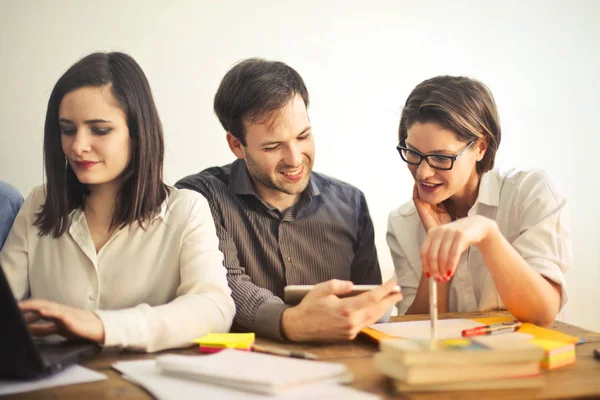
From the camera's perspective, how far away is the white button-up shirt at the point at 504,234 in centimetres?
174

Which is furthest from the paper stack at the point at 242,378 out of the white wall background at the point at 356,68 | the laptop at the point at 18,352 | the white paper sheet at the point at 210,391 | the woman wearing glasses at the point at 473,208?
the white wall background at the point at 356,68

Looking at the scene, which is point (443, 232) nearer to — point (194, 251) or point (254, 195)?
point (194, 251)

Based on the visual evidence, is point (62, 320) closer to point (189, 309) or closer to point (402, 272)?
point (189, 309)

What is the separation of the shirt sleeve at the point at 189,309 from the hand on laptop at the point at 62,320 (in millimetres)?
21

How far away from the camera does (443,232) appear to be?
132 cm

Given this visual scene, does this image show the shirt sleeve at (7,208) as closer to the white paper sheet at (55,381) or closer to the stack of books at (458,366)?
the white paper sheet at (55,381)

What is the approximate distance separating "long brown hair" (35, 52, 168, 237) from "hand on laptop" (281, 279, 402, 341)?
52cm

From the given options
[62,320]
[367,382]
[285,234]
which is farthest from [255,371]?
[285,234]

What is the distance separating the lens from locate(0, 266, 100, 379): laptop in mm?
999

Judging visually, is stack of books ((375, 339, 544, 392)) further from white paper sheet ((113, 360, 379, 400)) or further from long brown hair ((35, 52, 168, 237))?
long brown hair ((35, 52, 168, 237))

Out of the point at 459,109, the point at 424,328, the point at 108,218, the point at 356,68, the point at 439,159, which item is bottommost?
the point at 424,328

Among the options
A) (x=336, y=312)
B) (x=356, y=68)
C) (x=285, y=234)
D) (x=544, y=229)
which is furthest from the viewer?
(x=356, y=68)

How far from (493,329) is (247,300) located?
60 centimetres

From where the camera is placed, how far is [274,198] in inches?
81.7
